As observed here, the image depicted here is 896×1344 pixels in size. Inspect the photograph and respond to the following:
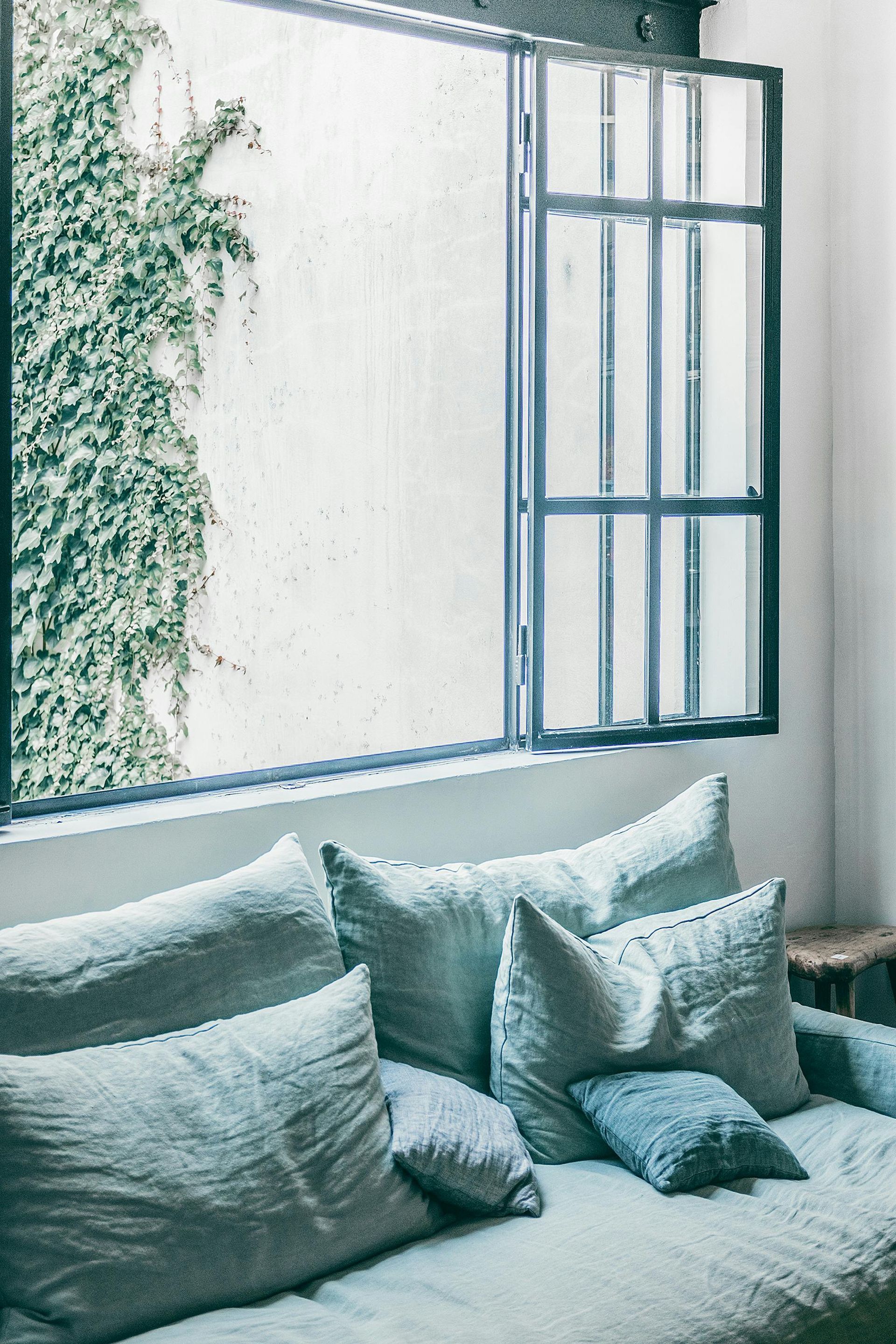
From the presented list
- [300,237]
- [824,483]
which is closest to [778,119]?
[824,483]

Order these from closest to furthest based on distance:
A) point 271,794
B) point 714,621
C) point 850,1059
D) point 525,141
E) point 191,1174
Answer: point 191,1174, point 850,1059, point 271,794, point 525,141, point 714,621

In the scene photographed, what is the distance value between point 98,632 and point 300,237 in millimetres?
1252

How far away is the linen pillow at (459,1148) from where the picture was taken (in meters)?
1.77

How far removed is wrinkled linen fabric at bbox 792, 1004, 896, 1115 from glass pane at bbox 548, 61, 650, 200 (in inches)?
74.1

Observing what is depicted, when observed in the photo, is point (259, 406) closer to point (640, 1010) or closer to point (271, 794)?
point (271, 794)

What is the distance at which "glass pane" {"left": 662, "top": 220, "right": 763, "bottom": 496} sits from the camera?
116 inches

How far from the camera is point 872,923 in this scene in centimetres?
316

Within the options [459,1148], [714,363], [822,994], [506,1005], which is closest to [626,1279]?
[459,1148]

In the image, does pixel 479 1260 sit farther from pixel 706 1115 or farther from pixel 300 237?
pixel 300 237

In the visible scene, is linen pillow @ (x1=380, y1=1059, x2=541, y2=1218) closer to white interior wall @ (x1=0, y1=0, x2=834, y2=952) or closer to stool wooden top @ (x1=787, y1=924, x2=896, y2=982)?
white interior wall @ (x1=0, y1=0, x2=834, y2=952)

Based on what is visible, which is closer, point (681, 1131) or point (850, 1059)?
point (681, 1131)

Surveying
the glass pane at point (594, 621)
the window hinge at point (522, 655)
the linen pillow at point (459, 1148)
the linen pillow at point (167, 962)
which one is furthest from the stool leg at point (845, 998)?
the linen pillow at point (167, 962)

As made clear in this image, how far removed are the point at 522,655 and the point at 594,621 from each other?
0.19 m

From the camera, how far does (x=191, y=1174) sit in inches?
63.0
